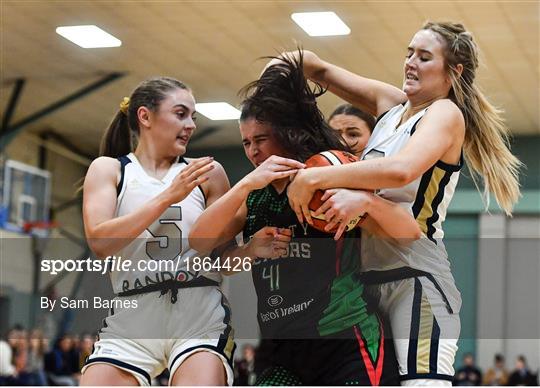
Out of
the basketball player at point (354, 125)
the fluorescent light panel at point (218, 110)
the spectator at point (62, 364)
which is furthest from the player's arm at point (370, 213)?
the fluorescent light panel at point (218, 110)

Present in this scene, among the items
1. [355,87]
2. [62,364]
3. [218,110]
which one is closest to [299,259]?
[355,87]

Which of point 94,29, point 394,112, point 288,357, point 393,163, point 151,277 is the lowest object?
point 288,357

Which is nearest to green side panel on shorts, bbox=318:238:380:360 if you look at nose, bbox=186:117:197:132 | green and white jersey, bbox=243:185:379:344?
green and white jersey, bbox=243:185:379:344

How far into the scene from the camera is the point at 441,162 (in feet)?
11.3

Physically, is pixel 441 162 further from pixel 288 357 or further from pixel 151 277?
pixel 151 277

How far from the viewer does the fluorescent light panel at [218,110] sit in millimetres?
17858

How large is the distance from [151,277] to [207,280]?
0.67ft

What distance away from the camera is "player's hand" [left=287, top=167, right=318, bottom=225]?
3287 mm

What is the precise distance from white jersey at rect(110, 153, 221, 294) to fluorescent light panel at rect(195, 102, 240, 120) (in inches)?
544

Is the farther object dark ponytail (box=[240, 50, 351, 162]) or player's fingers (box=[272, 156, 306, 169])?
dark ponytail (box=[240, 50, 351, 162])

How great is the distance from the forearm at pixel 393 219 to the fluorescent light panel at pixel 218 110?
14303 mm

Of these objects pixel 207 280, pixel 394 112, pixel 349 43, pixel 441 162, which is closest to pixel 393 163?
pixel 441 162

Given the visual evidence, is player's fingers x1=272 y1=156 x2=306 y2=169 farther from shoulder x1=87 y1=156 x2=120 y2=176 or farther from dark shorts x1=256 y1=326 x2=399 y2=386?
shoulder x1=87 y1=156 x2=120 y2=176

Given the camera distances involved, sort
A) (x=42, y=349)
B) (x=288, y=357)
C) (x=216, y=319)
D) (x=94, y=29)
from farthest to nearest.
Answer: (x=42, y=349) < (x=94, y=29) < (x=216, y=319) < (x=288, y=357)
